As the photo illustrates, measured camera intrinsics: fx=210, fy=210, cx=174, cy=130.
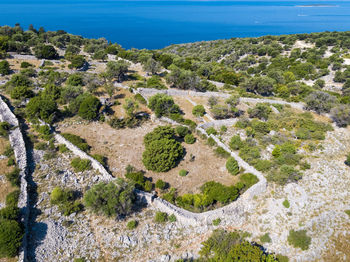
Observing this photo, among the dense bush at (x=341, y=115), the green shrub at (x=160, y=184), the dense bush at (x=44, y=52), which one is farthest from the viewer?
the dense bush at (x=44, y=52)

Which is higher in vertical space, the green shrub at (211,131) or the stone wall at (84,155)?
the green shrub at (211,131)

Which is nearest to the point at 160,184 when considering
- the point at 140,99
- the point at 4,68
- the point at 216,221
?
the point at 216,221

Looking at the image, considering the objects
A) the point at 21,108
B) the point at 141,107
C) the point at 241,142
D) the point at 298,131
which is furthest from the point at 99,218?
the point at 298,131

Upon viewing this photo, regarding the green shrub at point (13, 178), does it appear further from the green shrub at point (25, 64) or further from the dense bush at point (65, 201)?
the green shrub at point (25, 64)

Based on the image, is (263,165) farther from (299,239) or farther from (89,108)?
(89,108)

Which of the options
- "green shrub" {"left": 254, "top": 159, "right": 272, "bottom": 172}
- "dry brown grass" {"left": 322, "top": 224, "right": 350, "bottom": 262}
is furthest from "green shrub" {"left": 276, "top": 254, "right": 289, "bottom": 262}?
"green shrub" {"left": 254, "top": 159, "right": 272, "bottom": 172}

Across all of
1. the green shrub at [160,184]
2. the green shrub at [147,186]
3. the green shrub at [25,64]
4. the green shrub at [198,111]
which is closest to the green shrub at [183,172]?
the green shrub at [160,184]

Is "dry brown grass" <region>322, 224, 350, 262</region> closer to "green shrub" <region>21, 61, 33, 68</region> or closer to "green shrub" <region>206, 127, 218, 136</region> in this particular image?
"green shrub" <region>206, 127, 218, 136</region>
